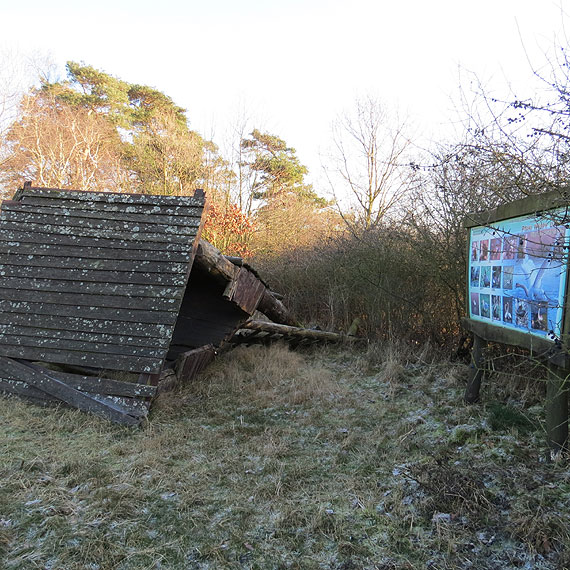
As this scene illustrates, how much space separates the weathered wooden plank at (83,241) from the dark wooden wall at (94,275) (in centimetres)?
1

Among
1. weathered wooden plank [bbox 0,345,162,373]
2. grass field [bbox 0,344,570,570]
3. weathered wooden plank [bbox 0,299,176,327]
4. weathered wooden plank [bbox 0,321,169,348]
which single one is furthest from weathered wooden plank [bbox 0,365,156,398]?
weathered wooden plank [bbox 0,299,176,327]

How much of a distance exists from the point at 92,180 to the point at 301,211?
37.8 ft

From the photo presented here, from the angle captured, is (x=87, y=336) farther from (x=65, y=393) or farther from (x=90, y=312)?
(x=65, y=393)

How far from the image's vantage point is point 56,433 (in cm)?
441

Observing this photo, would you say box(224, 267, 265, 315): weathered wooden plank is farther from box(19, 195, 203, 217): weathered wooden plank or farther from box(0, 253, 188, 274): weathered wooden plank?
box(19, 195, 203, 217): weathered wooden plank

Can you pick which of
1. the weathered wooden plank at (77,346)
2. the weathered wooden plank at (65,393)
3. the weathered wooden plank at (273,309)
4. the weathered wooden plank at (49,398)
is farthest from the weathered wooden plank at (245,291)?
the weathered wooden plank at (65,393)

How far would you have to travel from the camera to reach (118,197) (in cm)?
615

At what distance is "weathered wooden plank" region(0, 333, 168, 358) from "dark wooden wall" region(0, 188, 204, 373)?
1 centimetres

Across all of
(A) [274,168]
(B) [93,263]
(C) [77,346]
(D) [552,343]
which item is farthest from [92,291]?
(A) [274,168]

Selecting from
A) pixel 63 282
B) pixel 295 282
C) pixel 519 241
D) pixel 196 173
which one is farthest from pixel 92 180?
pixel 519 241

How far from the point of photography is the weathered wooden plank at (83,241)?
5634 mm

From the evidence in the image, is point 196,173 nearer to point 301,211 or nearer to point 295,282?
point 301,211

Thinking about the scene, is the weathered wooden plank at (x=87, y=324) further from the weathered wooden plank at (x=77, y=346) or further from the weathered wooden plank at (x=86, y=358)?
the weathered wooden plank at (x=86, y=358)

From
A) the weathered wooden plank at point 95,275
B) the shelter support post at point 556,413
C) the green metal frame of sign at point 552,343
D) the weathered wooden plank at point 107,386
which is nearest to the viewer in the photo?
the green metal frame of sign at point 552,343
